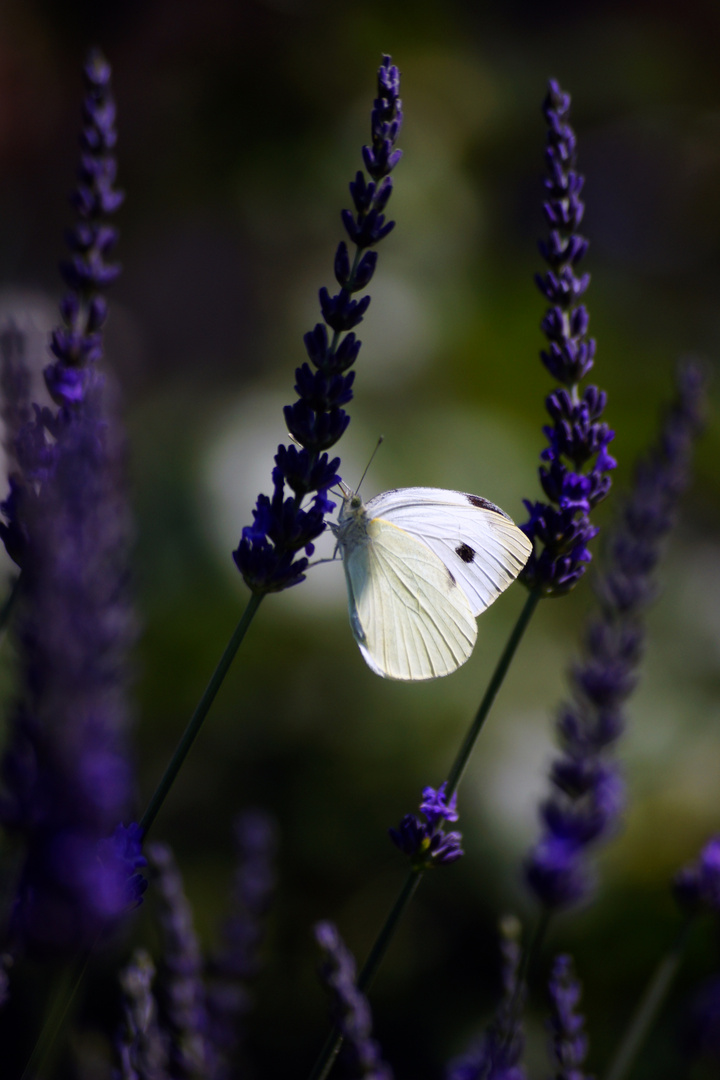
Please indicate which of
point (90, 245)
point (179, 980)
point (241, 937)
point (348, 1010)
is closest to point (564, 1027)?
point (348, 1010)

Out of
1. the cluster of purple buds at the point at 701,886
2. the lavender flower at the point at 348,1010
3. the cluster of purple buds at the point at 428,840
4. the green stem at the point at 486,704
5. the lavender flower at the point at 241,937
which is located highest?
the green stem at the point at 486,704

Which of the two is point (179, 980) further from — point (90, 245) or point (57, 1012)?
point (90, 245)

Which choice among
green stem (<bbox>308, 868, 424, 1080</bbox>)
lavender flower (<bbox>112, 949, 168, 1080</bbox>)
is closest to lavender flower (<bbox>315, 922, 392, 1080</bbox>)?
green stem (<bbox>308, 868, 424, 1080</bbox>)

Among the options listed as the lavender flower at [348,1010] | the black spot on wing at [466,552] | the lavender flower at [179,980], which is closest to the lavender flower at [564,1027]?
the lavender flower at [348,1010]

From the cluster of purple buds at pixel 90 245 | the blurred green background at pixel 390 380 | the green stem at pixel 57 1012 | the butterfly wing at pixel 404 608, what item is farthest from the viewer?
the blurred green background at pixel 390 380

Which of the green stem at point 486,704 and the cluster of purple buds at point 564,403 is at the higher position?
the cluster of purple buds at point 564,403

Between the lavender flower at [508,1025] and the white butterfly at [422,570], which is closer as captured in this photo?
the lavender flower at [508,1025]

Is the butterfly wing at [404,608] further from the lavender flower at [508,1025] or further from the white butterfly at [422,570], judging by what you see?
the lavender flower at [508,1025]
